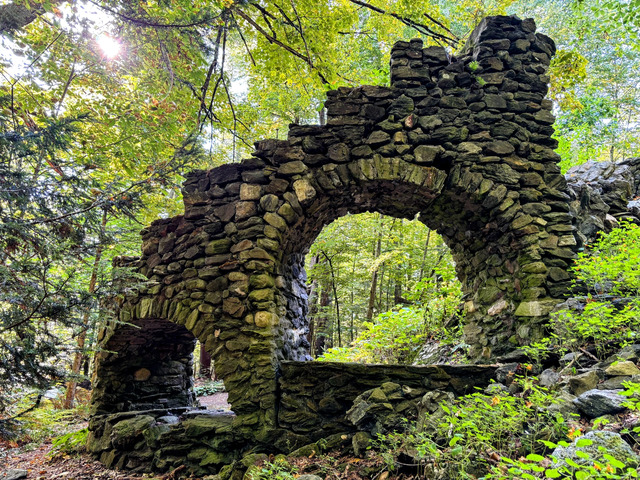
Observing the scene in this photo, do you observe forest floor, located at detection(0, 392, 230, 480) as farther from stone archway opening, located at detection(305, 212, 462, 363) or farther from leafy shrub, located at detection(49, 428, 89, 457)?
stone archway opening, located at detection(305, 212, 462, 363)

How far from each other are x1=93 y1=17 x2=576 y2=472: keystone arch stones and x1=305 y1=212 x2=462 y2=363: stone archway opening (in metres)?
1.18

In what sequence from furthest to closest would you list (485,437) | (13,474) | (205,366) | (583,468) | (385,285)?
(205,366), (385,285), (13,474), (485,437), (583,468)

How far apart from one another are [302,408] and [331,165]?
2796 millimetres

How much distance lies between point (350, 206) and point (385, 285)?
707 centimetres

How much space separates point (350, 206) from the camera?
4.77 metres

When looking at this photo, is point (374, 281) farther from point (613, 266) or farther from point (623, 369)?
point (623, 369)

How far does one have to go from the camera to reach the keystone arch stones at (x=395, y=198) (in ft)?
12.8

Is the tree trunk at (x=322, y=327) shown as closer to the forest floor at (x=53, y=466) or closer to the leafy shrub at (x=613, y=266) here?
the forest floor at (x=53, y=466)

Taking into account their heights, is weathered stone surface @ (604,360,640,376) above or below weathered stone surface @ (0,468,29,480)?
above

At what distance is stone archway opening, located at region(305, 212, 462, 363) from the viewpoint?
5664 millimetres

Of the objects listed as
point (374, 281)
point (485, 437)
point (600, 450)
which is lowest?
point (485, 437)

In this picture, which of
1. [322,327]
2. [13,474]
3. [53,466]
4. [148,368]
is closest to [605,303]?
[148,368]

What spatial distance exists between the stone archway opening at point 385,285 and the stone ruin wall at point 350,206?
1153mm

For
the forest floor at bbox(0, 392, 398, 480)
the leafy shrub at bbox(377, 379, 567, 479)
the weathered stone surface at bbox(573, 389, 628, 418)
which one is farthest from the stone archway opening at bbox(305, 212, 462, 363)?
the weathered stone surface at bbox(573, 389, 628, 418)
